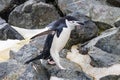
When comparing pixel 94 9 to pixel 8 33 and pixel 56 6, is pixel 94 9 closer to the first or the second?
pixel 56 6

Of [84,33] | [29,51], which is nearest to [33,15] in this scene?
[84,33]

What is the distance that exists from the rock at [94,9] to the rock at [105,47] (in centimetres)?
133

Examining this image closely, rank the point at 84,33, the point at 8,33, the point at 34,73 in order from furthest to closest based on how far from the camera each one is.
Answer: the point at 8,33, the point at 84,33, the point at 34,73

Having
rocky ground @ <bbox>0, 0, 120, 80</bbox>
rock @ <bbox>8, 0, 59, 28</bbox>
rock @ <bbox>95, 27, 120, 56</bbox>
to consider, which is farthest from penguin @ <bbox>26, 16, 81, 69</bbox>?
rock @ <bbox>8, 0, 59, 28</bbox>

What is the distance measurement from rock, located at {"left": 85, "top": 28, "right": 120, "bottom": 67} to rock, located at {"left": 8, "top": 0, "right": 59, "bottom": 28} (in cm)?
246

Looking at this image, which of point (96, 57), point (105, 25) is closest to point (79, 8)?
point (105, 25)

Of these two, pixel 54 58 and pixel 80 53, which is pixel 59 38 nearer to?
pixel 54 58

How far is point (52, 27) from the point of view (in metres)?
7.07

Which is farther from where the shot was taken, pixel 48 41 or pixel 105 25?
pixel 105 25

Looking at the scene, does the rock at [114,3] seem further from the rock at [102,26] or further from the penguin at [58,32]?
the penguin at [58,32]

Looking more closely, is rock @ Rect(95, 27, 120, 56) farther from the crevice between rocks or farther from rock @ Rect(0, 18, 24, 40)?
the crevice between rocks

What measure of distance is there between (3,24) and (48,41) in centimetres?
332

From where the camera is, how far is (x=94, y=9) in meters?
10.5

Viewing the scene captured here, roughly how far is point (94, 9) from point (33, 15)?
1.84 meters
